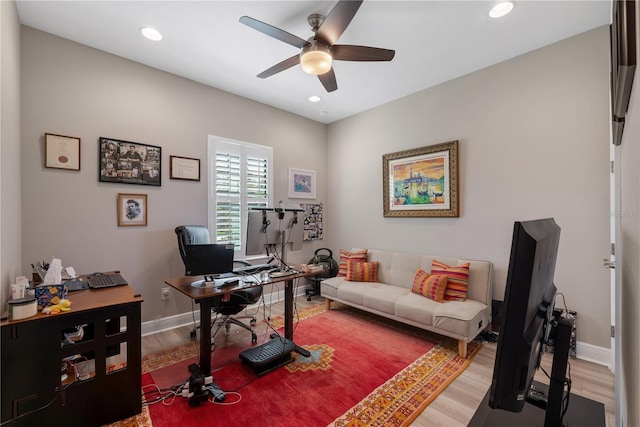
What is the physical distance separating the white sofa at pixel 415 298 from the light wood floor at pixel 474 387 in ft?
0.86

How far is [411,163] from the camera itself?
3.85m

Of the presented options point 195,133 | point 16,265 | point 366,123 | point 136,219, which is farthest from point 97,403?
point 366,123

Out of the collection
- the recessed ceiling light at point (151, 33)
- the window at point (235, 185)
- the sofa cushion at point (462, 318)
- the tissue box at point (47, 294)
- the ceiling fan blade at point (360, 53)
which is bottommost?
the sofa cushion at point (462, 318)

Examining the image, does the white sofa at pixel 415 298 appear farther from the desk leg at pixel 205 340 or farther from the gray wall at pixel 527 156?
the desk leg at pixel 205 340

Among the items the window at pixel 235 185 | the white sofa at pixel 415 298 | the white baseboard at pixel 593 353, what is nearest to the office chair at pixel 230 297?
the window at pixel 235 185

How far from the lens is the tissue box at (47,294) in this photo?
1.67 m

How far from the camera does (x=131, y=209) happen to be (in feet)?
9.96

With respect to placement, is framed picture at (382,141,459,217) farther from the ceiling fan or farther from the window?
the window

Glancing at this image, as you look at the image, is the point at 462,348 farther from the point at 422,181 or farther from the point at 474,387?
the point at 422,181

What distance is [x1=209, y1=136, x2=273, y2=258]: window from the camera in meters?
3.71

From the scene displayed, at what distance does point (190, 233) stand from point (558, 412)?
312cm

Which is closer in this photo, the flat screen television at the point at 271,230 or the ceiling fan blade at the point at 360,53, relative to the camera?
the ceiling fan blade at the point at 360,53

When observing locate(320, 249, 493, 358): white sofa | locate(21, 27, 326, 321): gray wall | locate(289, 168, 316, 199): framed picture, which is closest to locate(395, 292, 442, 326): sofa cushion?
locate(320, 249, 493, 358): white sofa

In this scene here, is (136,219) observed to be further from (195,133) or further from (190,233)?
(195,133)
